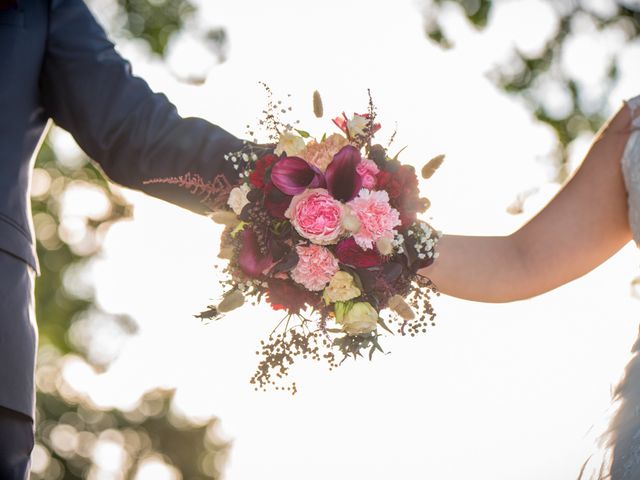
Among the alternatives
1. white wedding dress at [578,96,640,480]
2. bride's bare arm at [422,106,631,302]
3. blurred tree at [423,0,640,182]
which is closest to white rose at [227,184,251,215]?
bride's bare arm at [422,106,631,302]

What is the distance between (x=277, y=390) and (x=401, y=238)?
68cm

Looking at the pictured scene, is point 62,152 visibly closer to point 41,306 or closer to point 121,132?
point 41,306

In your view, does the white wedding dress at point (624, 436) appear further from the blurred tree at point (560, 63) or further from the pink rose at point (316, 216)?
the blurred tree at point (560, 63)

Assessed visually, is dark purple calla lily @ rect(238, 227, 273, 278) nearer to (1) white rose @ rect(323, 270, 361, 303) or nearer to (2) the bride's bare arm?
(1) white rose @ rect(323, 270, 361, 303)

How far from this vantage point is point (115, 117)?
334cm

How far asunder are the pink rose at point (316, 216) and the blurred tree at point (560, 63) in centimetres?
1032

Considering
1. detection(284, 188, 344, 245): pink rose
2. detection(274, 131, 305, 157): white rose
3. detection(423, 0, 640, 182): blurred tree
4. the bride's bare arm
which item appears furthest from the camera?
detection(423, 0, 640, 182): blurred tree

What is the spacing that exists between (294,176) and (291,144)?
13 centimetres

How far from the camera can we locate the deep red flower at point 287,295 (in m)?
3.24

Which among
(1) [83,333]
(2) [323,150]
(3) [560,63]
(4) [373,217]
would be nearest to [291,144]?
(2) [323,150]

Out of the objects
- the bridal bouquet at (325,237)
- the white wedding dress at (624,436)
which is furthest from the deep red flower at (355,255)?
the white wedding dress at (624,436)

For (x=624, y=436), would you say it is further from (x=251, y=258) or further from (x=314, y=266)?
(x=251, y=258)

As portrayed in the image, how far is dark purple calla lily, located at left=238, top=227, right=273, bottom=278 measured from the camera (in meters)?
3.19

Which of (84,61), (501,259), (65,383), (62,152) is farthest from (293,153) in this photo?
(65,383)
